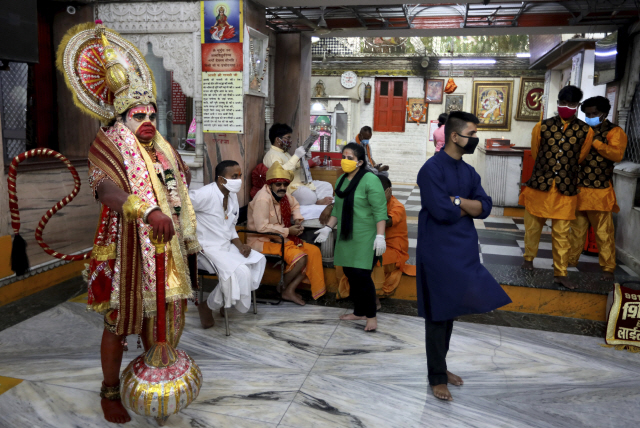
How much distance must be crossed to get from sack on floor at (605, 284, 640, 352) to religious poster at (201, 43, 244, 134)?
3.57m

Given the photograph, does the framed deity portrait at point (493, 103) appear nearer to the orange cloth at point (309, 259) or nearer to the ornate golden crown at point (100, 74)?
the orange cloth at point (309, 259)

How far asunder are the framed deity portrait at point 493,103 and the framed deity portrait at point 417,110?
124cm

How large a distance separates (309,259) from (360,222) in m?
0.83

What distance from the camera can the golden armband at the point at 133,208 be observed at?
85.7 inches

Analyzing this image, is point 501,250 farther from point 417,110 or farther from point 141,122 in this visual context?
point 417,110

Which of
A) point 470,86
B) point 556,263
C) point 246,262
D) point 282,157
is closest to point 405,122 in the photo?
point 470,86

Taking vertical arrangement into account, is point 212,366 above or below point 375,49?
below

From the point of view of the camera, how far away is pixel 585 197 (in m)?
4.49

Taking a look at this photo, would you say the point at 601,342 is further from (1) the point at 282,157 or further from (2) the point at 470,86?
(2) the point at 470,86

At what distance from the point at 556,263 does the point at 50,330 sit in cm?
406

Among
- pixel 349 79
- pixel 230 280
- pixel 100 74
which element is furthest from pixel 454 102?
pixel 100 74

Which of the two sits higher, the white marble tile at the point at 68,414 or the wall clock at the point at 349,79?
the wall clock at the point at 349,79

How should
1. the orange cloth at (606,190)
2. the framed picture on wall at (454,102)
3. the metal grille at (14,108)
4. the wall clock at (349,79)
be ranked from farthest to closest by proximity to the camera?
1. the wall clock at (349,79)
2. the framed picture on wall at (454,102)
3. the metal grille at (14,108)
4. the orange cloth at (606,190)

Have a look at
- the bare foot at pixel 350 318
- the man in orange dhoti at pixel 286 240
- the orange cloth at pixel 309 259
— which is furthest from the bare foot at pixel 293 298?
the bare foot at pixel 350 318
